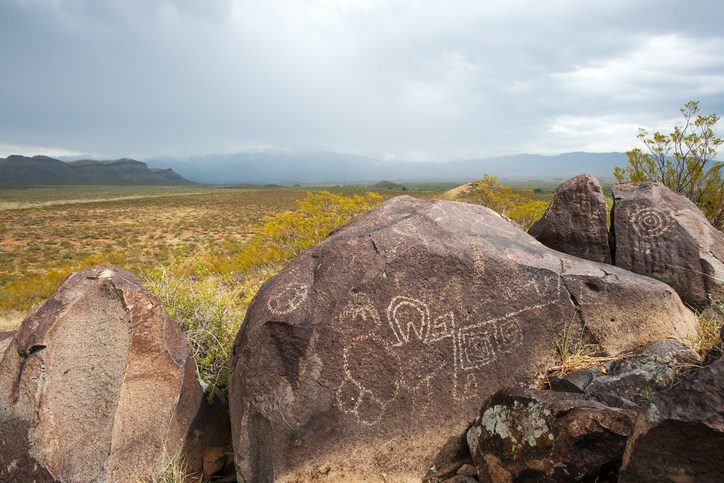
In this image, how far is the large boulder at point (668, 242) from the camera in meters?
5.13

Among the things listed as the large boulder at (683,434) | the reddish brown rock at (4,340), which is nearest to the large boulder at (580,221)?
the large boulder at (683,434)

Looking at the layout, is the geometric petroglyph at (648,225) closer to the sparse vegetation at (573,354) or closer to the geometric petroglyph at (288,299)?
the sparse vegetation at (573,354)

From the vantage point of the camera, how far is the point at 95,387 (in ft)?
12.8

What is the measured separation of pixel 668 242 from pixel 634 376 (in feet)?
8.34

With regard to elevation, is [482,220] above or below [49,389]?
above

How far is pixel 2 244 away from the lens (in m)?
26.9

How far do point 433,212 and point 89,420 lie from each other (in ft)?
12.6

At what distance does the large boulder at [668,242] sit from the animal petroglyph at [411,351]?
2.44m

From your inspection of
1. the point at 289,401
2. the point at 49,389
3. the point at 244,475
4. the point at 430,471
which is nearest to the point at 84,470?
the point at 49,389

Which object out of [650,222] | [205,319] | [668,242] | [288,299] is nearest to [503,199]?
[650,222]

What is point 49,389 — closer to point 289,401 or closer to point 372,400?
point 289,401

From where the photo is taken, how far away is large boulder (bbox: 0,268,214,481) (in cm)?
363

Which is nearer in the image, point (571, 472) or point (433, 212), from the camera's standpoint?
point (571, 472)

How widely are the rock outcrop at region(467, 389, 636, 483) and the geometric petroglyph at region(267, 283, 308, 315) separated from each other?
1.89 meters
